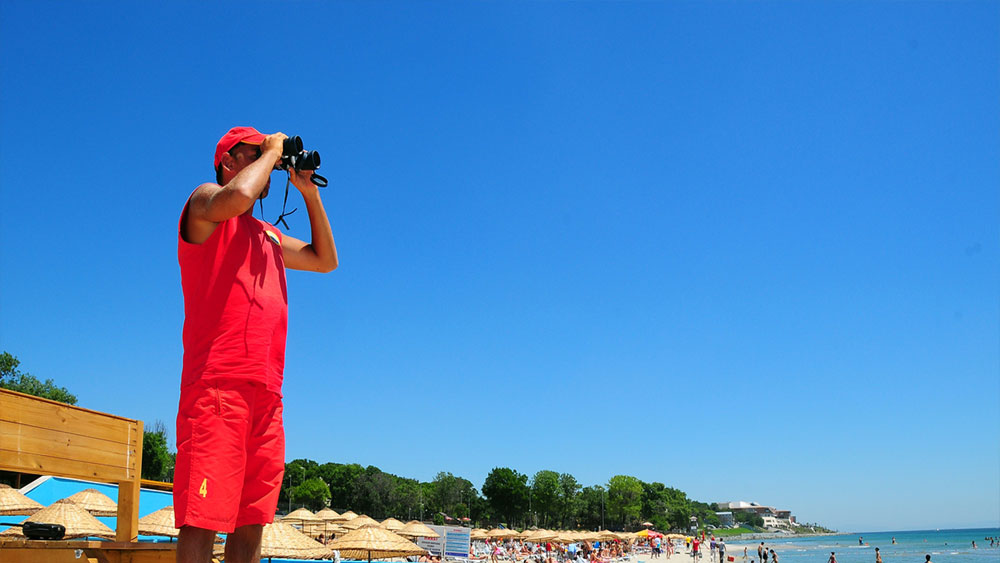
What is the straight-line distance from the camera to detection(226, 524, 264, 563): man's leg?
1.88 meters

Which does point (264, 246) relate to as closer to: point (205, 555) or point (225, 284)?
point (225, 284)

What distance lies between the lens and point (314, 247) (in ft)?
8.36

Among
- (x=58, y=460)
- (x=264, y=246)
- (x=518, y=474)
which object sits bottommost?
(x=518, y=474)

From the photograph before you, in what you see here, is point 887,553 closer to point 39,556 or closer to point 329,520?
point 329,520

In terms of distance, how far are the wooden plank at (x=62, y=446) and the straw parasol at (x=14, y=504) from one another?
15511mm

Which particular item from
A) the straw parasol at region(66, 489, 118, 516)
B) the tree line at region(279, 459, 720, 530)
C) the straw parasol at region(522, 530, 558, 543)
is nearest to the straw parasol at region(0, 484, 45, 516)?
the straw parasol at region(66, 489, 118, 516)

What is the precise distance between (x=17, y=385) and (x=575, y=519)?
6305 centimetres

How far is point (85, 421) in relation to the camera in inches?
134

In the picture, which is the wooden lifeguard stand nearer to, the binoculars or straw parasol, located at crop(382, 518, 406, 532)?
the binoculars

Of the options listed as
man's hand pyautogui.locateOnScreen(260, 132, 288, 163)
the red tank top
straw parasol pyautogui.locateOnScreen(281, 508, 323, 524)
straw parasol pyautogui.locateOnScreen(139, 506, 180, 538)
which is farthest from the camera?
straw parasol pyautogui.locateOnScreen(281, 508, 323, 524)

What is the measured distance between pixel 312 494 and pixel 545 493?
2549cm

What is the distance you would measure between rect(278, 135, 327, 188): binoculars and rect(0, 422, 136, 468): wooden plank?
1943 mm

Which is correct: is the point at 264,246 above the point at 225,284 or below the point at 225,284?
above

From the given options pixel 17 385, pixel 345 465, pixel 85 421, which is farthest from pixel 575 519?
pixel 85 421
